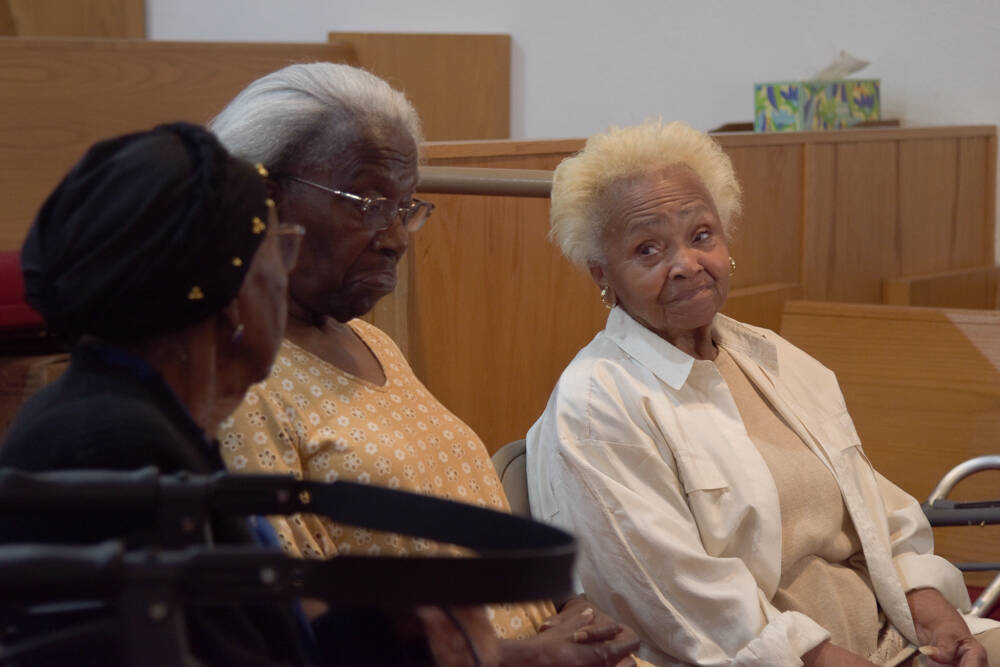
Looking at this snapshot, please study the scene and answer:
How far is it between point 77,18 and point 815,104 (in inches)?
126

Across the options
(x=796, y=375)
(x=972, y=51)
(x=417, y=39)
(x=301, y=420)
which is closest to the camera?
(x=301, y=420)

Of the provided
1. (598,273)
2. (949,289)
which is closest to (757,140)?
(949,289)

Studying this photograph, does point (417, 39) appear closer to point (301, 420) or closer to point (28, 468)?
point (301, 420)

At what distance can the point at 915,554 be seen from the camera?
1.93 m

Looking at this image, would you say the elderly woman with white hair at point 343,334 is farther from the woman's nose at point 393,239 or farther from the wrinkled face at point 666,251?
the wrinkled face at point 666,251

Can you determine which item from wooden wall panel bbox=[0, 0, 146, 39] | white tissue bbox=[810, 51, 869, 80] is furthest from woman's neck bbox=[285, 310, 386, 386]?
wooden wall panel bbox=[0, 0, 146, 39]

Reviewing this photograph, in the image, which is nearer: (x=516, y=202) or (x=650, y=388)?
(x=650, y=388)

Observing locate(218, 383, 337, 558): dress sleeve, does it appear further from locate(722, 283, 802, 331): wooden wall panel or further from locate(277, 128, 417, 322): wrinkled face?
locate(722, 283, 802, 331): wooden wall panel

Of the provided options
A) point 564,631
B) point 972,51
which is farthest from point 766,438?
point 972,51

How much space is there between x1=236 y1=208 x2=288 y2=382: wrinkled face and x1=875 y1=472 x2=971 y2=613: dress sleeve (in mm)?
1327

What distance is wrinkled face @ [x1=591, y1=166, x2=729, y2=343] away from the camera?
1.84m

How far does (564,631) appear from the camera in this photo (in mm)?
1418

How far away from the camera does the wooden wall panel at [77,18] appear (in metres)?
4.88

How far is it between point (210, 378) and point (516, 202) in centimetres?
156
